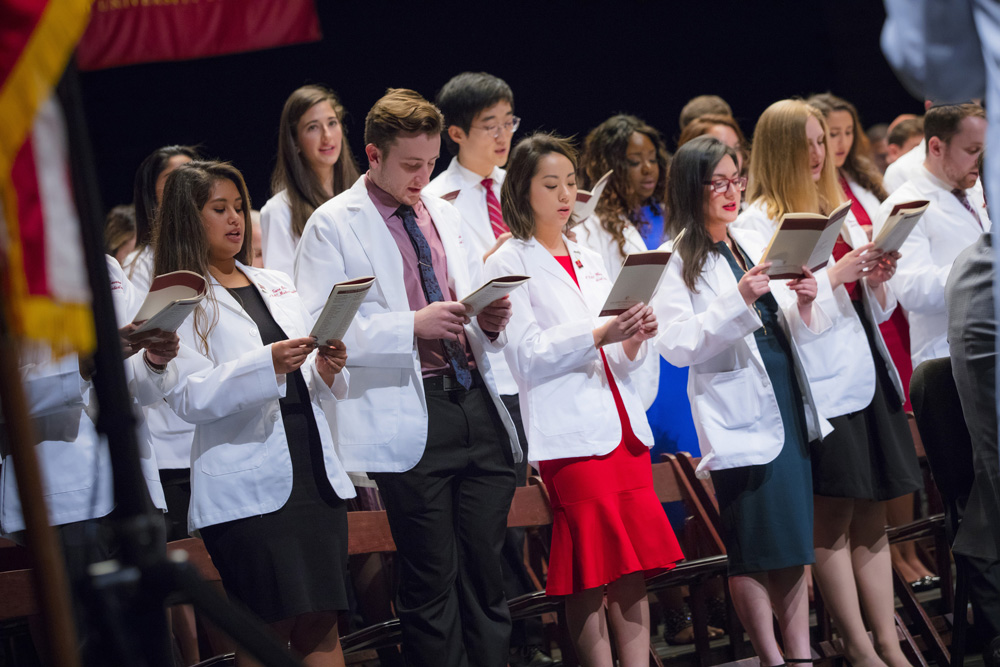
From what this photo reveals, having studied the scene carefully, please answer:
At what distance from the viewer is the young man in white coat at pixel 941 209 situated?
12.0 ft

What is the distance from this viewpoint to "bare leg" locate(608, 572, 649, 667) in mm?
2926

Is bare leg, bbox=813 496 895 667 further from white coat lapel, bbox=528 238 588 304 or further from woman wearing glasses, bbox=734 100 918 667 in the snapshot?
white coat lapel, bbox=528 238 588 304

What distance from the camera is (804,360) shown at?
3270 mm

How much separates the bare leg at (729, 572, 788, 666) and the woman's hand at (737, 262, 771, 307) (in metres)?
0.82

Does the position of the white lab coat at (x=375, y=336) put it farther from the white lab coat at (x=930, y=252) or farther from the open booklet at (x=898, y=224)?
the white lab coat at (x=930, y=252)

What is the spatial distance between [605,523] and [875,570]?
0.98m

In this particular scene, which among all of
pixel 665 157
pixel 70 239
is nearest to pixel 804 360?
pixel 665 157

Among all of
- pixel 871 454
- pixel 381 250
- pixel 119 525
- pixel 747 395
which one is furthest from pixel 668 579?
pixel 119 525

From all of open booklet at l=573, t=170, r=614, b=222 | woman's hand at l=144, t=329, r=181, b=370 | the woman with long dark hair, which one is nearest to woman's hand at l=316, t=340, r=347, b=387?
the woman with long dark hair

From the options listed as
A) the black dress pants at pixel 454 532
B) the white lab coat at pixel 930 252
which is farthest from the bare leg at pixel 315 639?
the white lab coat at pixel 930 252

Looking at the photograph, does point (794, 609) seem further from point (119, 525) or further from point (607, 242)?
point (119, 525)

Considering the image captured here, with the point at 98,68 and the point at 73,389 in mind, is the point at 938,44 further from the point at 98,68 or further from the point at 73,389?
the point at 98,68

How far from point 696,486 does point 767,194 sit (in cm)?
105

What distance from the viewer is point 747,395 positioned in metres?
3.08
